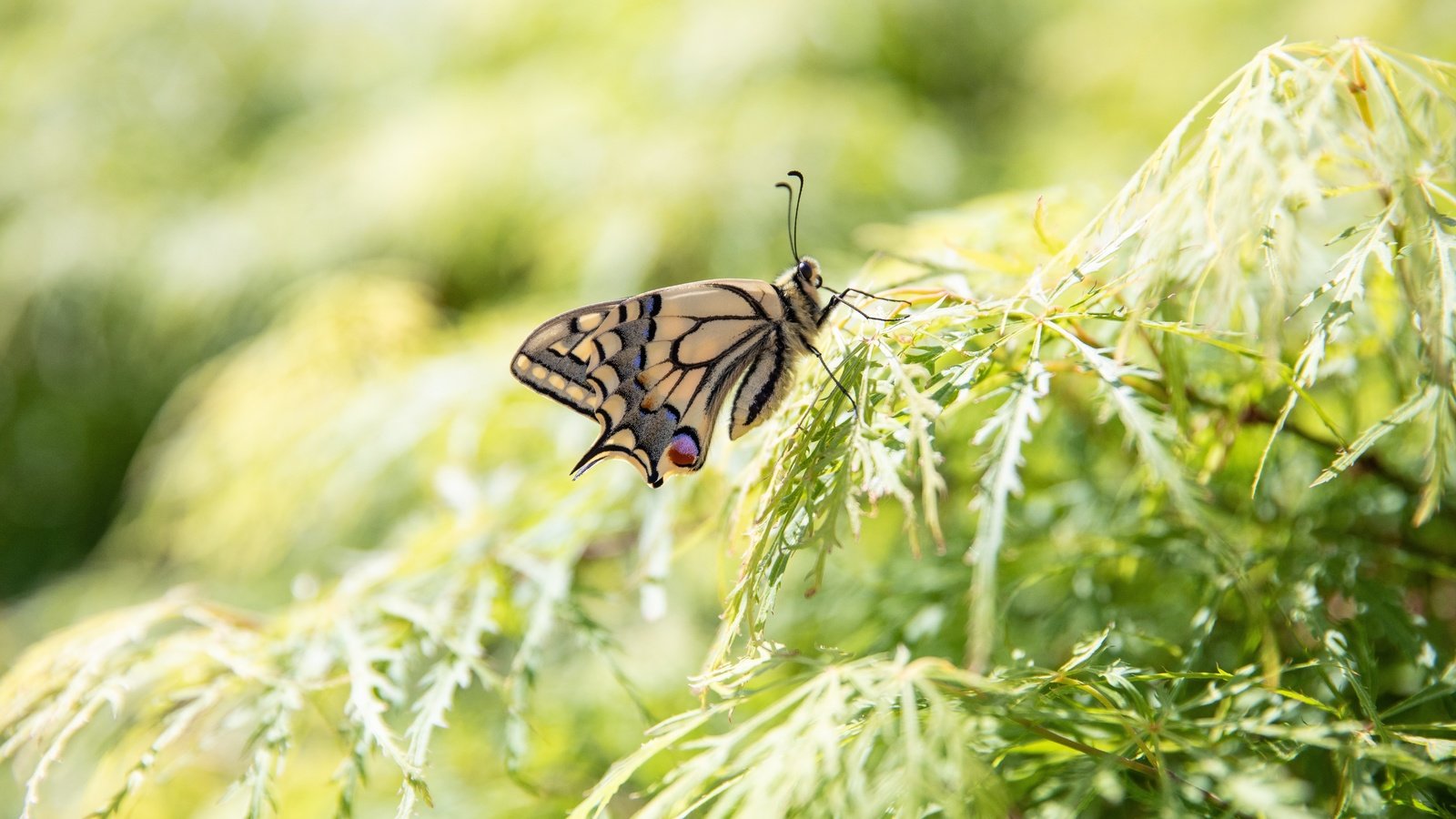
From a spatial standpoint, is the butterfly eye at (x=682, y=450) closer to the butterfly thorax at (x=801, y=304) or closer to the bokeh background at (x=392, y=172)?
the butterfly thorax at (x=801, y=304)

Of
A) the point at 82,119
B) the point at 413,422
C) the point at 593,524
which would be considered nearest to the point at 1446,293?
the point at 593,524

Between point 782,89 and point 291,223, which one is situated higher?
point 291,223

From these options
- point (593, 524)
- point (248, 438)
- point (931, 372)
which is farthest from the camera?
point (248, 438)

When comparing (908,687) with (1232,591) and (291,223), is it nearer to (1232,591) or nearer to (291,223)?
(1232,591)

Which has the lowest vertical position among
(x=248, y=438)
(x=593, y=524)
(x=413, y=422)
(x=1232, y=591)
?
(x=1232, y=591)

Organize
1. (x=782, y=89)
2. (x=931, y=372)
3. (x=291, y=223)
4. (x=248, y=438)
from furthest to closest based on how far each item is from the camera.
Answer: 1. (x=291, y=223)
2. (x=782, y=89)
3. (x=248, y=438)
4. (x=931, y=372)

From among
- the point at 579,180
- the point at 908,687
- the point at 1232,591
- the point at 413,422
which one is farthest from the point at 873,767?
the point at 579,180

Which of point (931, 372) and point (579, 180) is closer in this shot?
point (931, 372)

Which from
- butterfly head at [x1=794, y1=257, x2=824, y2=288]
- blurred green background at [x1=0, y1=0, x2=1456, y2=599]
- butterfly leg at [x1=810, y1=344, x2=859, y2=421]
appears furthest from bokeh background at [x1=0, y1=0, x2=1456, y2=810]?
butterfly leg at [x1=810, y1=344, x2=859, y2=421]

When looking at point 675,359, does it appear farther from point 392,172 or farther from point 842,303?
point 392,172

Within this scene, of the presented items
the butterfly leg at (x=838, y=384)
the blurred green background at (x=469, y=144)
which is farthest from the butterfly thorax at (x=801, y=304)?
the blurred green background at (x=469, y=144)
